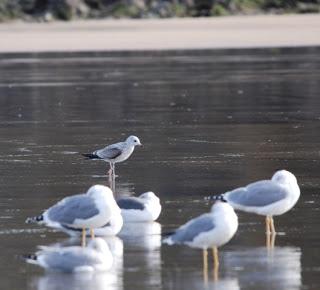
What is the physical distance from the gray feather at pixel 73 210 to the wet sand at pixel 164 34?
111ft

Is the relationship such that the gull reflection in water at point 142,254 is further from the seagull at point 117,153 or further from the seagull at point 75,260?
the seagull at point 117,153

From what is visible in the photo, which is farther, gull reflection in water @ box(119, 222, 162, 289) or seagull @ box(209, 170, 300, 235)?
seagull @ box(209, 170, 300, 235)

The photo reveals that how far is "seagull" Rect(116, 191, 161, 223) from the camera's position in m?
14.0

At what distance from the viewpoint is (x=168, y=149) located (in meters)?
20.5

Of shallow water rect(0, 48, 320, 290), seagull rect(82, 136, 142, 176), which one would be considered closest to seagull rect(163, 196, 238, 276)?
Answer: shallow water rect(0, 48, 320, 290)

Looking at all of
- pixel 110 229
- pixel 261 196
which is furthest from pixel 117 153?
pixel 261 196

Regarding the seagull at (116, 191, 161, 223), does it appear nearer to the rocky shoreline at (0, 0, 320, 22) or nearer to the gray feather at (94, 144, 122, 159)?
the gray feather at (94, 144, 122, 159)

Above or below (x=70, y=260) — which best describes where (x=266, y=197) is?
above

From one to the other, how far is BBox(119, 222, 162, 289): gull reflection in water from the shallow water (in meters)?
0.02

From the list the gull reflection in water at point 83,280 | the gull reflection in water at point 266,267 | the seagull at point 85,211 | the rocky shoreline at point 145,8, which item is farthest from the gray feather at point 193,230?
the rocky shoreline at point 145,8

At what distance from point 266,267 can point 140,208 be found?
2384 mm

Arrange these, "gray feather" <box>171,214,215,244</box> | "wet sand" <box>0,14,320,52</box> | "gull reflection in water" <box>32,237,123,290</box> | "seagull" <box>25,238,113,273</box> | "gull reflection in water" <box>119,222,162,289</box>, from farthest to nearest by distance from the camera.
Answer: "wet sand" <box>0,14,320,52</box> < "gray feather" <box>171,214,215,244</box> < "seagull" <box>25,238,113,273</box> < "gull reflection in water" <box>119,222,162,289</box> < "gull reflection in water" <box>32,237,123,290</box>

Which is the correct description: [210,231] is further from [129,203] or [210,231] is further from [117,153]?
[117,153]

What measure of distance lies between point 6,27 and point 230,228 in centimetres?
5021
